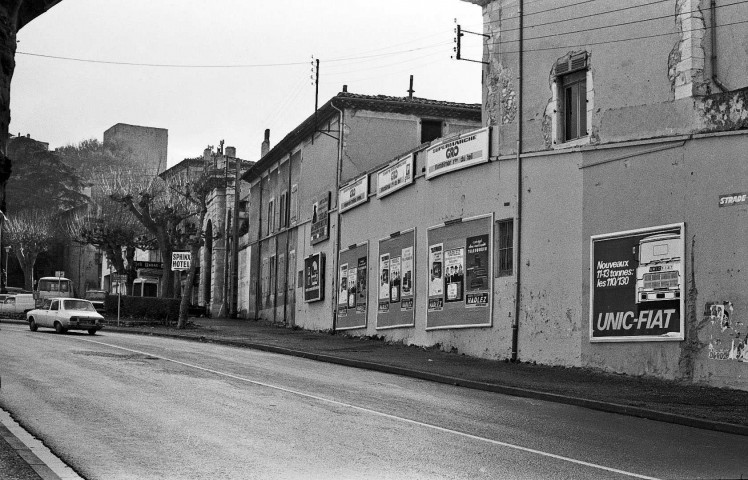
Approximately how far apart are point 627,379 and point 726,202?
13.8ft

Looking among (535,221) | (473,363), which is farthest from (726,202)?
(473,363)

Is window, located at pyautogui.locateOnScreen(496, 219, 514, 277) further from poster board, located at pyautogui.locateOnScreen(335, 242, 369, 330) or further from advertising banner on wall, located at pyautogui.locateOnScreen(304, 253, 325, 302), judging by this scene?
advertising banner on wall, located at pyautogui.locateOnScreen(304, 253, 325, 302)

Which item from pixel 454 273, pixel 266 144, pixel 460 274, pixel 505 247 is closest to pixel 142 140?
pixel 266 144

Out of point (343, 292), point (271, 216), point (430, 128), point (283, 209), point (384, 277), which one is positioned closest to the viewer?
point (384, 277)

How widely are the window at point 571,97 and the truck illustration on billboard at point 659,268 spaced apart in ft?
12.1

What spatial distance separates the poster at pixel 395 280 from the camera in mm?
32125

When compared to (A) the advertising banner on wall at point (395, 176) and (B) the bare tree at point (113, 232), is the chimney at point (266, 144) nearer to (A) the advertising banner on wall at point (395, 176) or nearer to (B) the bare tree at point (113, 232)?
(B) the bare tree at point (113, 232)

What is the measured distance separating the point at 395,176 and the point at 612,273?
39.0ft

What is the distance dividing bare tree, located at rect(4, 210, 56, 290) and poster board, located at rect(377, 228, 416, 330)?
51.9m

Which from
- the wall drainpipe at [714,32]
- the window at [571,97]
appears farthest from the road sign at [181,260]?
the wall drainpipe at [714,32]

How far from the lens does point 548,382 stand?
66.6ft

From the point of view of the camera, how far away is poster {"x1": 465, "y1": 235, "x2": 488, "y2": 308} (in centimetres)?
2650

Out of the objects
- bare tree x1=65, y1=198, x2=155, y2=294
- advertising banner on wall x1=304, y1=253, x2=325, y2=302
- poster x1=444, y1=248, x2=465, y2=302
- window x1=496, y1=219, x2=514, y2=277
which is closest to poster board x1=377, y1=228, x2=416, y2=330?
poster x1=444, y1=248, x2=465, y2=302

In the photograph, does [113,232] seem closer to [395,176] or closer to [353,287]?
[353,287]
